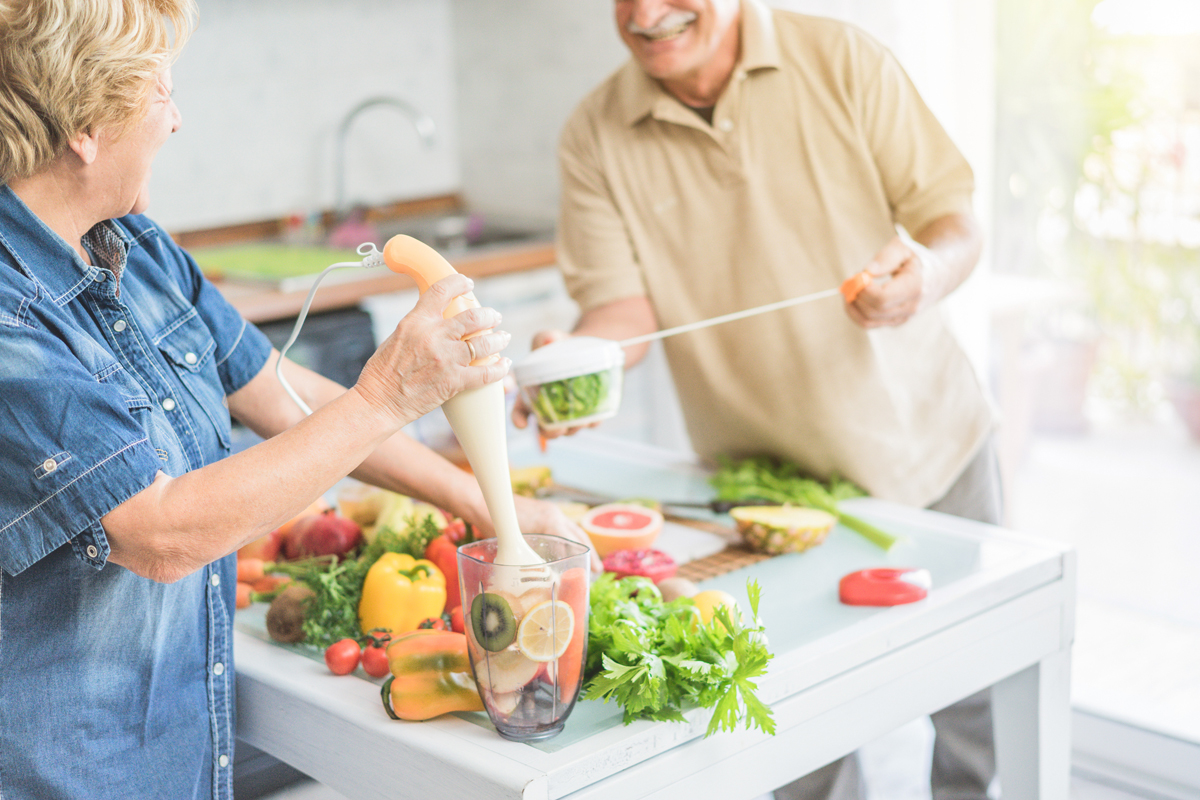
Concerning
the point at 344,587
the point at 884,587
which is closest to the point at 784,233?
the point at 884,587

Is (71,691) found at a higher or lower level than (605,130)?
lower

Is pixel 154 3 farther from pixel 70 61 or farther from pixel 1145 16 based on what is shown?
pixel 1145 16

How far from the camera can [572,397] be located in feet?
4.93

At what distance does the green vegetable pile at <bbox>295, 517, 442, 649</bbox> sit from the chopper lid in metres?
0.22

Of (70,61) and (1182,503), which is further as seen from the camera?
(1182,503)

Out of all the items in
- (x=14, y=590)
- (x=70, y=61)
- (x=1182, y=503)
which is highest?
(x=70, y=61)

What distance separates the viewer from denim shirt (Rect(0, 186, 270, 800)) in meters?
0.97

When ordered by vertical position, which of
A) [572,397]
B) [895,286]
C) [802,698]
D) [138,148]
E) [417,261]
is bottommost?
[802,698]

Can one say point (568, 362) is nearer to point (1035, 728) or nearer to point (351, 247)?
point (1035, 728)

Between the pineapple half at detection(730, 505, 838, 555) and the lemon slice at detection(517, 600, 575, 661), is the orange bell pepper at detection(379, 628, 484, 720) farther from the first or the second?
the pineapple half at detection(730, 505, 838, 555)

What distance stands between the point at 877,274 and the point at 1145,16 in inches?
64.7

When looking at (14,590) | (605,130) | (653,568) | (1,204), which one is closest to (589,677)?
(653,568)

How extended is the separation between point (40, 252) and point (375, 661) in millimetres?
508

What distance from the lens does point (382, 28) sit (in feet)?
13.0
